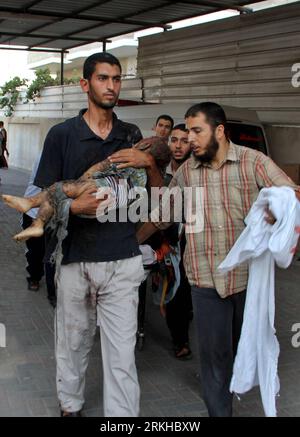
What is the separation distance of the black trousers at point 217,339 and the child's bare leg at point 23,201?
3.33 feet

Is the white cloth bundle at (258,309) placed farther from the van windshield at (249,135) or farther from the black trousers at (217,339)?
the van windshield at (249,135)

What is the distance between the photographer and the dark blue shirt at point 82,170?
119 inches

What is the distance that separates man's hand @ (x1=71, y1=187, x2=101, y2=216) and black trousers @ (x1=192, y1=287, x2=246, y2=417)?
2.54ft

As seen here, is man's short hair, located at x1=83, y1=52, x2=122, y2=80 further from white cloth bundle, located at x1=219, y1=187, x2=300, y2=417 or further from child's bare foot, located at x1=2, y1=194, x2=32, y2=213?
white cloth bundle, located at x1=219, y1=187, x2=300, y2=417

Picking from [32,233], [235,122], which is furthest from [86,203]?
[235,122]

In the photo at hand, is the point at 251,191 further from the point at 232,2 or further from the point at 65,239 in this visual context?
the point at 232,2

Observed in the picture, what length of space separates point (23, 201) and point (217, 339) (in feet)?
4.36

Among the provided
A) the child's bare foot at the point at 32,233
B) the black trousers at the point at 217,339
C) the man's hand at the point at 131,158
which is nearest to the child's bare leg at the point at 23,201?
the child's bare foot at the point at 32,233

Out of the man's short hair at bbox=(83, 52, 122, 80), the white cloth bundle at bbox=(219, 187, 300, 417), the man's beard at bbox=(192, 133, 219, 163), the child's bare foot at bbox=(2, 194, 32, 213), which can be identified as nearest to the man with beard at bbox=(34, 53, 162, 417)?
the man's short hair at bbox=(83, 52, 122, 80)

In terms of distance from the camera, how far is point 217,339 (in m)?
3.11

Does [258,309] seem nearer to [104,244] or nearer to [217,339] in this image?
[217,339]

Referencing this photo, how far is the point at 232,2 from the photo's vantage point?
10.1 meters

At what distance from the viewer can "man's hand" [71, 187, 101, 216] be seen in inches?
114

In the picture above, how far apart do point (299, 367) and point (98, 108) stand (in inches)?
109
